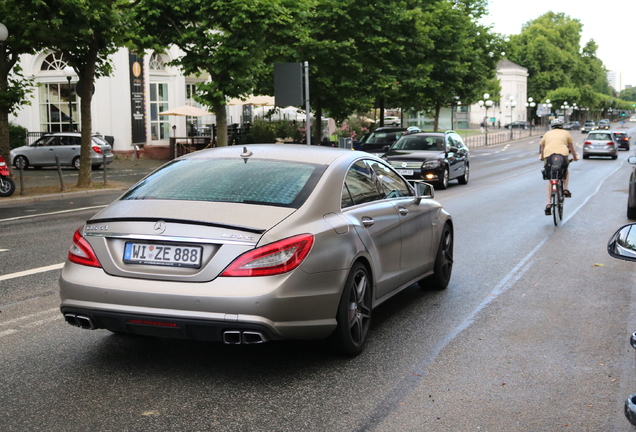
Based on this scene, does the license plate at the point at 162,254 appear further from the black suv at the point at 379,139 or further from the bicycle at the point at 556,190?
the black suv at the point at 379,139

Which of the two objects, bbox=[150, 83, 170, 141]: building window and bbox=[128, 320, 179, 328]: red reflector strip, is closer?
bbox=[128, 320, 179, 328]: red reflector strip

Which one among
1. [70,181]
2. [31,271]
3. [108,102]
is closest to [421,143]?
[70,181]

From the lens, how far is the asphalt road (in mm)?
4461

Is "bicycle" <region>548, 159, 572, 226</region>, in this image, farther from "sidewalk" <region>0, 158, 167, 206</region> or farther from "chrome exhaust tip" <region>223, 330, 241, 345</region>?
"sidewalk" <region>0, 158, 167, 206</region>

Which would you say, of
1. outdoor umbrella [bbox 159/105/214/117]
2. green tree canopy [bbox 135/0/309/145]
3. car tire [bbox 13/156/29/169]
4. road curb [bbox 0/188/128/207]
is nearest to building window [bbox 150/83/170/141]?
outdoor umbrella [bbox 159/105/214/117]

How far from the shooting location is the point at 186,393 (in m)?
4.86

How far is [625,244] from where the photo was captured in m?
2.92

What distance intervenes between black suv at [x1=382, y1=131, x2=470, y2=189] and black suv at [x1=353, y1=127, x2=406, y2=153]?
20.4 ft

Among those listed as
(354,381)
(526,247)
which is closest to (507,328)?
(354,381)

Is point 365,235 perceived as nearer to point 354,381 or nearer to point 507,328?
point 354,381

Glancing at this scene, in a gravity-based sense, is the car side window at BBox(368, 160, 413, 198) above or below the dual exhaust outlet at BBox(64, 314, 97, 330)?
above

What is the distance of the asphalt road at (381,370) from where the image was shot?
176 inches

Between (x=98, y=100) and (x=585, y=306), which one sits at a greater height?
(x=98, y=100)

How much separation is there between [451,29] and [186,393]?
4321 cm
